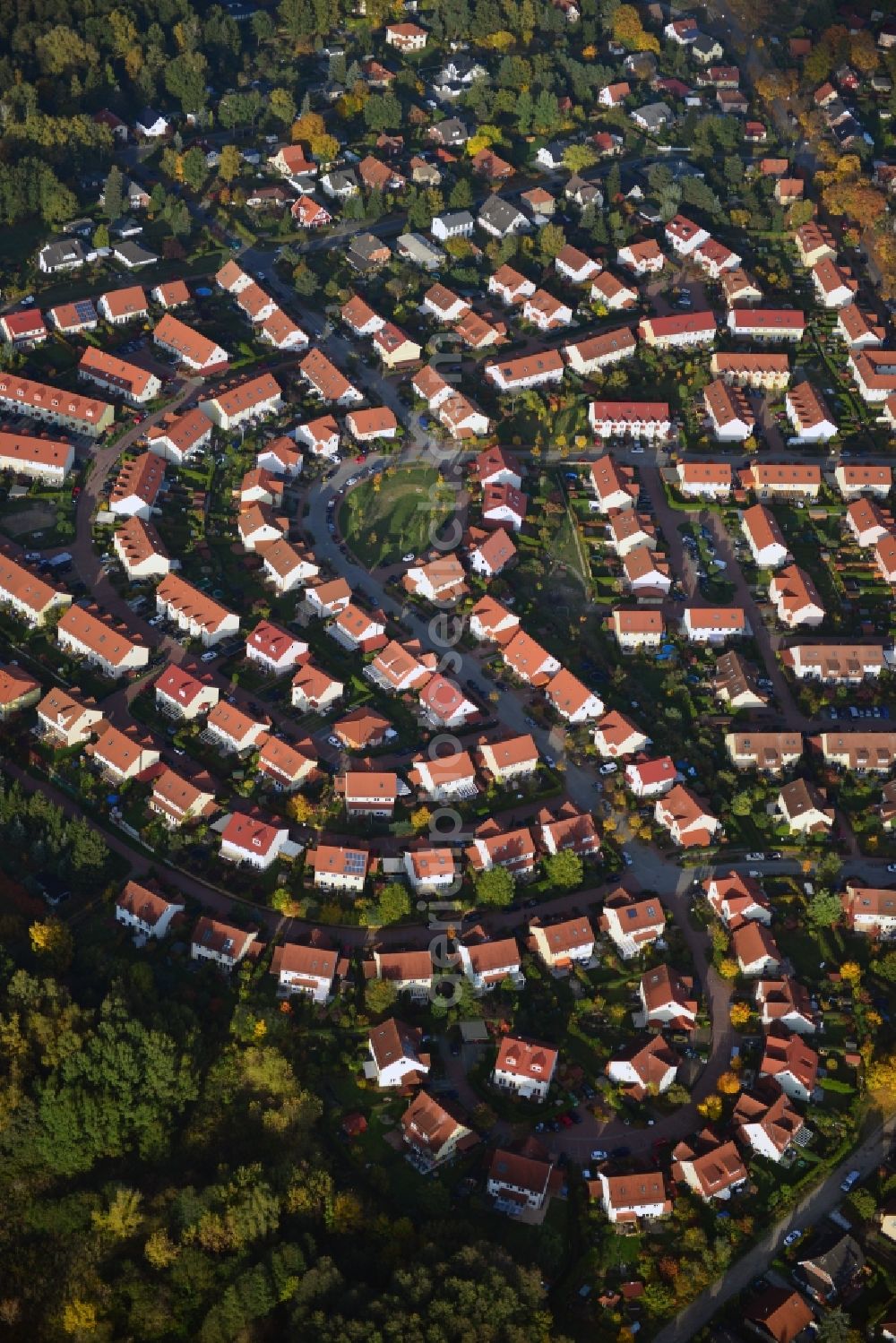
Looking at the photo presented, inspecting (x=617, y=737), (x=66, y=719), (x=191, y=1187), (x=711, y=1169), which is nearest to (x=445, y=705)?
(x=617, y=737)

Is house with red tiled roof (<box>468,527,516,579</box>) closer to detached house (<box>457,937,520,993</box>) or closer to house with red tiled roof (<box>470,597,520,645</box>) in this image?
house with red tiled roof (<box>470,597,520,645</box>)

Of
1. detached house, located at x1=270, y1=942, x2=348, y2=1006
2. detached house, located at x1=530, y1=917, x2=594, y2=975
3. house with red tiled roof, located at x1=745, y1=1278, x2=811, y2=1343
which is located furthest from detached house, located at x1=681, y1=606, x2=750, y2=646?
house with red tiled roof, located at x1=745, y1=1278, x2=811, y2=1343

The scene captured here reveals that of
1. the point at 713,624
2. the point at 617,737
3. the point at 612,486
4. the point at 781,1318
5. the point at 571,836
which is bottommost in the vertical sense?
the point at 781,1318

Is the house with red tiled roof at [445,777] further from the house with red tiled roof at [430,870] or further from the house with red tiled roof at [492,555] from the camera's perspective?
the house with red tiled roof at [492,555]

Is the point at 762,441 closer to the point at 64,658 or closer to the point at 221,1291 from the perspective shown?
the point at 64,658

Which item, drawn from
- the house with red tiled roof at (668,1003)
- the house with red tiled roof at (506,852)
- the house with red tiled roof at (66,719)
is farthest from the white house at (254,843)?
the house with red tiled roof at (668,1003)

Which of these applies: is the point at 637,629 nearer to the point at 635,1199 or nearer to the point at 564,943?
the point at 564,943

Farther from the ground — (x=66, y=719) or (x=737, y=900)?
(x=66, y=719)
